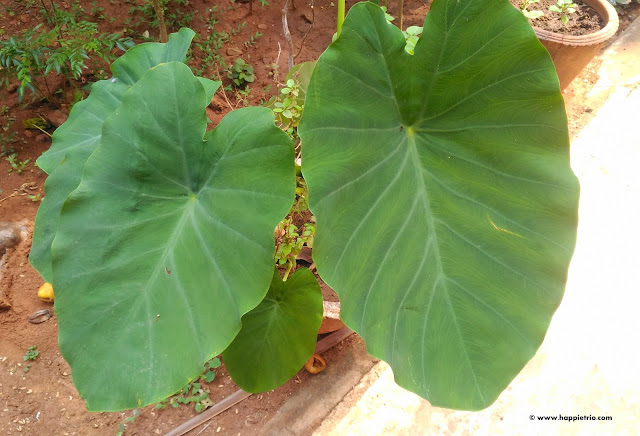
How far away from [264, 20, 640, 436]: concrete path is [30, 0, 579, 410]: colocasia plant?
34.4 inches

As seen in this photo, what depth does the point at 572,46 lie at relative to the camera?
2.17m

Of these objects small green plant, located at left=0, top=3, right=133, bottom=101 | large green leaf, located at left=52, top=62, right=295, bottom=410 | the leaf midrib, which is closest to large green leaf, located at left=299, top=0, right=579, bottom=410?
the leaf midrib

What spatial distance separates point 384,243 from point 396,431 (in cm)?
94

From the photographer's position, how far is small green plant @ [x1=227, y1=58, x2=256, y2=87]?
240 cm

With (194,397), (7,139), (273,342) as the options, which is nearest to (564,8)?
(273,342)

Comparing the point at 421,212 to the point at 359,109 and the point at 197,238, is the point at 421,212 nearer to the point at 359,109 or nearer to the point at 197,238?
the point at 359,109

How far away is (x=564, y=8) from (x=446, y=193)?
6.55 ft

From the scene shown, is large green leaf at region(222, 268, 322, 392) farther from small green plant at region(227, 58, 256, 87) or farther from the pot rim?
the pot rim

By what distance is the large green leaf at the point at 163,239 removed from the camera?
0.86m

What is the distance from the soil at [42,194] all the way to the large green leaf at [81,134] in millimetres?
443

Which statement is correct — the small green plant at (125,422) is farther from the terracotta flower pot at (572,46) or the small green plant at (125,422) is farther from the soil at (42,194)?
the terracotta flower pot at (572,46)

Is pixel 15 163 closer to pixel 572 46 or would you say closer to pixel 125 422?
pixel 125 422

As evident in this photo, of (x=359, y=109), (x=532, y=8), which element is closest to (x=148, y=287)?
(x=359, y=109)

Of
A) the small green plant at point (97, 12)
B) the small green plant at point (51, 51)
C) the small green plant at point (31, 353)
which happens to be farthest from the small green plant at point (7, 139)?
the small green plant at point (31, 353)
